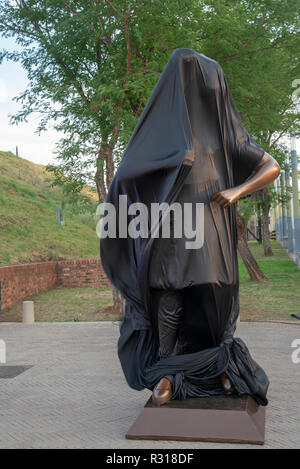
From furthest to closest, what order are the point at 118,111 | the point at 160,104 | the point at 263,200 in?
the point at 263,200 → the point at 118,111 → the point at 160,104

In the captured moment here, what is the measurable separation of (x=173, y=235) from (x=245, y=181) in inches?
25.7

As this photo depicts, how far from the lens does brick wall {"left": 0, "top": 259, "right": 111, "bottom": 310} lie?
13.6 metres

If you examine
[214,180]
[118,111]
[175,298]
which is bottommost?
[175,298]

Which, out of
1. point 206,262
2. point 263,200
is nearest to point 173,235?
point 206,262

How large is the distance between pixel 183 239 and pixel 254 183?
632mm

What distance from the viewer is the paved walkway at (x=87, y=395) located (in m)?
3.49

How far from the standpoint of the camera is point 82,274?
17531 mm

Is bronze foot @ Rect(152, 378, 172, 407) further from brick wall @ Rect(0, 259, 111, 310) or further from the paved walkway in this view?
brick wall @ Rect(0, 259, 111, 310)

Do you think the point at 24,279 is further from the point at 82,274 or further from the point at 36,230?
the point at 36,230

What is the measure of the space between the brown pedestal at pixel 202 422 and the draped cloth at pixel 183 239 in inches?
5.5

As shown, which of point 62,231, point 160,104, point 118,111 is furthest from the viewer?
point 62,231

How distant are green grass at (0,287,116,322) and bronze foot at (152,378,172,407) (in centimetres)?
770

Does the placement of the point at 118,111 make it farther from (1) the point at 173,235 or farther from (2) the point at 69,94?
(1) the point at 173,235

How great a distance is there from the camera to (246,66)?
11258mm
